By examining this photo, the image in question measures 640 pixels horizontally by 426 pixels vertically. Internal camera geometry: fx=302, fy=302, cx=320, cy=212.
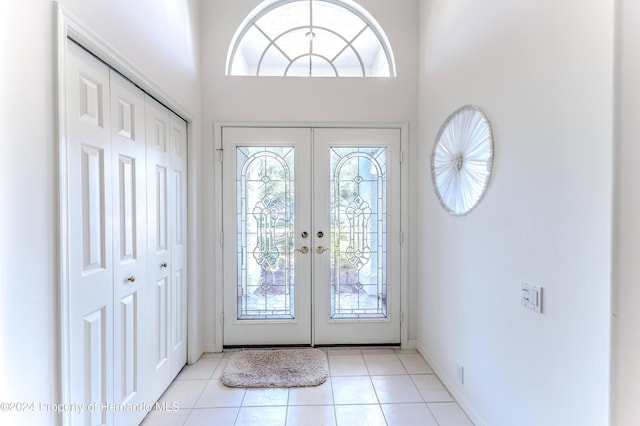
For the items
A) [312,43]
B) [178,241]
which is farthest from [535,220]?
[312,43]

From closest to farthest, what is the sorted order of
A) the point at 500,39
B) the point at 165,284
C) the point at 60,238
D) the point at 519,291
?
Result: the point at 60,238, the point at 519,291, the point at 500,39, the point at 165,284

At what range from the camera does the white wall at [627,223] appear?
2.73 ft

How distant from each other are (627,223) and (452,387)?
1.65m

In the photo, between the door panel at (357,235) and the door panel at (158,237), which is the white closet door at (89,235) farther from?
the door panel at (357,235)

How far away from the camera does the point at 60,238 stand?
3.68 feet

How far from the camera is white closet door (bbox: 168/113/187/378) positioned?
7.20 ft

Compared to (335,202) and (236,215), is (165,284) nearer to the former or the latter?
(236,215)

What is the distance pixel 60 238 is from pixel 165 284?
104 centimetres

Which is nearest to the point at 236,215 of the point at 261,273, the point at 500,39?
the point at 261,273

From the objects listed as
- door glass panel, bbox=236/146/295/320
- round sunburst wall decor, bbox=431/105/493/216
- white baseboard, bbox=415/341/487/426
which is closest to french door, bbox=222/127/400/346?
door glass panel, bbox=236/146/295/320

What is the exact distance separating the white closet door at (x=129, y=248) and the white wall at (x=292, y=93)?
2.85 ft

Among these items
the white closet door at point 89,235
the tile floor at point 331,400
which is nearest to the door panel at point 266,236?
the tile floor at point 331,400

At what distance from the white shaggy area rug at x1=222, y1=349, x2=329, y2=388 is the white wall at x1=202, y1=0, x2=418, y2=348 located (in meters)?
0.43

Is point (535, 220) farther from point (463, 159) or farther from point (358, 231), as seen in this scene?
point (358, 231)
